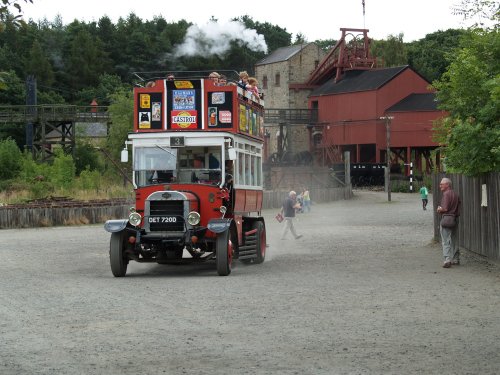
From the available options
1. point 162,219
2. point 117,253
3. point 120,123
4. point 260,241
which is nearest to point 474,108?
point 260,241

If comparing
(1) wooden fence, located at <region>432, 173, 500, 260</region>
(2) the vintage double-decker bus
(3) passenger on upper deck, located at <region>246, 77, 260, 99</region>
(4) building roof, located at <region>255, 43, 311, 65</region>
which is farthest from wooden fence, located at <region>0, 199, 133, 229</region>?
(4) building roof, located at <region>255, 43, 311, 65</region>

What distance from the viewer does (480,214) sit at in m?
22.3

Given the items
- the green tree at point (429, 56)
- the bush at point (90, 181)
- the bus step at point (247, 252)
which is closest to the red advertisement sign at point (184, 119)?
the bus step at point (247, 252)

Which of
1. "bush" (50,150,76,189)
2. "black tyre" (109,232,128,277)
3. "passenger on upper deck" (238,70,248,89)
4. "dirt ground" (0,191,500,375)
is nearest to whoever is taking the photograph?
"dirt ground" (0,191,500,375)

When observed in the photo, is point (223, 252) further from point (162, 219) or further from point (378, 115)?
point (378, 115)

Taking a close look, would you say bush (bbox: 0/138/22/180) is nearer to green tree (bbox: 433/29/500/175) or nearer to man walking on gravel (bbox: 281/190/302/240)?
man walking on gravel (bbox: 281/190/302/240)

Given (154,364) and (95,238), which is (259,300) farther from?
(95,238)

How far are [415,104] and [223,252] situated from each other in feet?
217

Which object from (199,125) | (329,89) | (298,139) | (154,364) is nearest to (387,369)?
(154,364)

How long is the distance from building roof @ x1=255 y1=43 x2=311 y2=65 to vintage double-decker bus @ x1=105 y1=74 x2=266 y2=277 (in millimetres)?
79937

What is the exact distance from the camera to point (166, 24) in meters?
A: 116

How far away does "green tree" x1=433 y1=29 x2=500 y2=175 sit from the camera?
21297 mm

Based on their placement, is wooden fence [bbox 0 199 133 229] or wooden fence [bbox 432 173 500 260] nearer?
wooden fence [bbox 432 173 500 260]

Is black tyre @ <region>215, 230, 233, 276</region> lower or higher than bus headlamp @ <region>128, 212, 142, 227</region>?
lower
